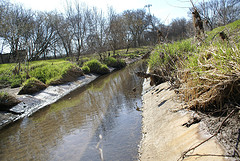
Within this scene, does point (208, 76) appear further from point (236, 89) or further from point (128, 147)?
point (128, 147)

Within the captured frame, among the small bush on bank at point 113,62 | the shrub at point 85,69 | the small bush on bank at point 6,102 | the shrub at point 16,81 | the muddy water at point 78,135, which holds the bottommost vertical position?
the muddy water at point 78,135

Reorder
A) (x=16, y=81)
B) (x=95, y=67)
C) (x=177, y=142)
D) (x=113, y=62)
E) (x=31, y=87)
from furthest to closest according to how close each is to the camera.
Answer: (x=113, y=62) → (x=95, y=67) → (x=16, y=81) → (x=31, y=87) → (x=177, y=142)

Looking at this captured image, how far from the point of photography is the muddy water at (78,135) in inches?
158

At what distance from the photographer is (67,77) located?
13.5m

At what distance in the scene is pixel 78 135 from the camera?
16.3 ft

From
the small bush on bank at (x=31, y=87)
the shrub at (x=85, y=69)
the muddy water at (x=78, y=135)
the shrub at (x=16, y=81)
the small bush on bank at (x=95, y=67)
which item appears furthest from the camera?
the small bush on bank at (x=95, y=67)

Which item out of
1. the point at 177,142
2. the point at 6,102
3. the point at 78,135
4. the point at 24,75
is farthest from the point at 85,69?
the point at 177,142

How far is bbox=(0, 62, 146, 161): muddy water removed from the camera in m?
4.02

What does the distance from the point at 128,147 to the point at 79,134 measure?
5.52ft

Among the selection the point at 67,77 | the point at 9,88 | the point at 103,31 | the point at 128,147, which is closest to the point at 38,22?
the point at 103,31

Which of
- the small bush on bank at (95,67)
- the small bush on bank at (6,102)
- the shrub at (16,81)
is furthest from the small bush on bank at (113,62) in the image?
the small bush on bank at (6,102)

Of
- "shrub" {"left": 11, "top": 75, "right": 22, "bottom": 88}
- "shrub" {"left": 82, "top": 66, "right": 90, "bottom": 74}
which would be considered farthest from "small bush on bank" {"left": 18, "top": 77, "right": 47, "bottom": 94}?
"shrub" {"left": 82, "top": 66, "right": 90, "bottom": 74}

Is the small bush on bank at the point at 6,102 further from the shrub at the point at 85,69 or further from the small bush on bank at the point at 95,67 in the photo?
the small bush on bank at the point at 95,67

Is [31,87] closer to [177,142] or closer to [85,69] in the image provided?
[85,69]
